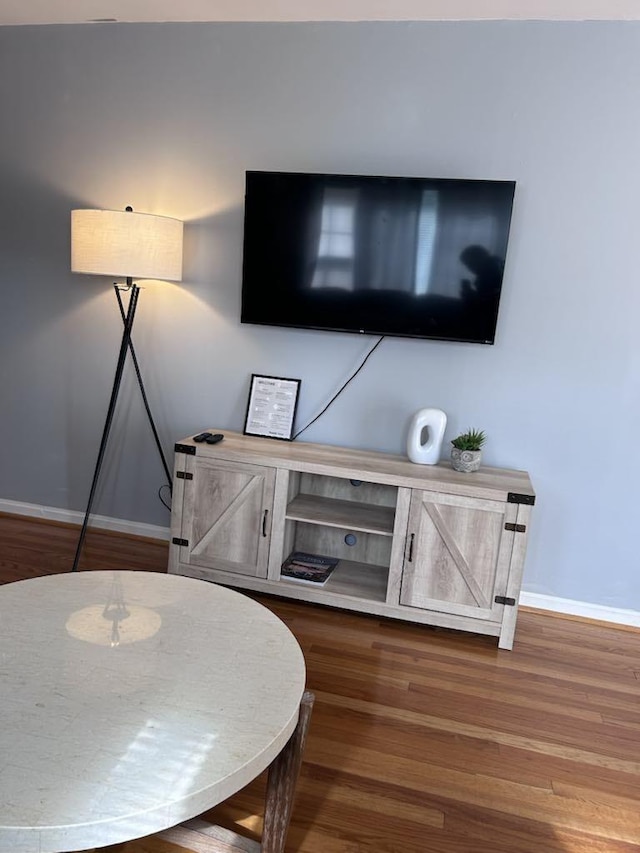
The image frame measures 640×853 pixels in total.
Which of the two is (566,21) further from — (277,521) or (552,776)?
(552,776)

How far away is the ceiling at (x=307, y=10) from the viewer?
231cm

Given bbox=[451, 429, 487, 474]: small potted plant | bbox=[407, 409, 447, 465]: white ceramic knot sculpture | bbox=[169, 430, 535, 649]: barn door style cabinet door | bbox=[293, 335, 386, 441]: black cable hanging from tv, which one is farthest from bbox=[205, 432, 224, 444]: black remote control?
bbox=[451, 429, 487, 474]: small potted plant

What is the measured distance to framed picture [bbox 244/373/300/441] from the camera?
9.34 feet

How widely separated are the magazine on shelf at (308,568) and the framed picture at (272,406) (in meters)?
0.54

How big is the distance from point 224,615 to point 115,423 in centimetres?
189

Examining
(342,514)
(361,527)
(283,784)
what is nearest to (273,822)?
(283,784)

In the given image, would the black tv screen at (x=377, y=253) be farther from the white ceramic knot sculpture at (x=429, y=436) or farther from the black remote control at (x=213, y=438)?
the black remote control at (x=213, y=438)

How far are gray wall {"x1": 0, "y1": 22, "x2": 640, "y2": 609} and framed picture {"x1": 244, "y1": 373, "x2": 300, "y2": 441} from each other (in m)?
0.06

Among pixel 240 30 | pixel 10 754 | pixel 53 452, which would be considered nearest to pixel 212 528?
pixel 53 452

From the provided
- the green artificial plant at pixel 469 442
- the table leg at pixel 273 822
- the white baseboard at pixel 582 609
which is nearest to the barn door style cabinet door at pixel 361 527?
the green artificial plant at pixel 469 442

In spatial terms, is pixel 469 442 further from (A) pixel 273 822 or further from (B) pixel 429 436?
(A) pixel 273 822

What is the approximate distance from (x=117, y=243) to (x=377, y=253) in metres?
1.06

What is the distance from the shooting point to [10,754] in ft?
3.26

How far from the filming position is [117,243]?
2.47 meters
